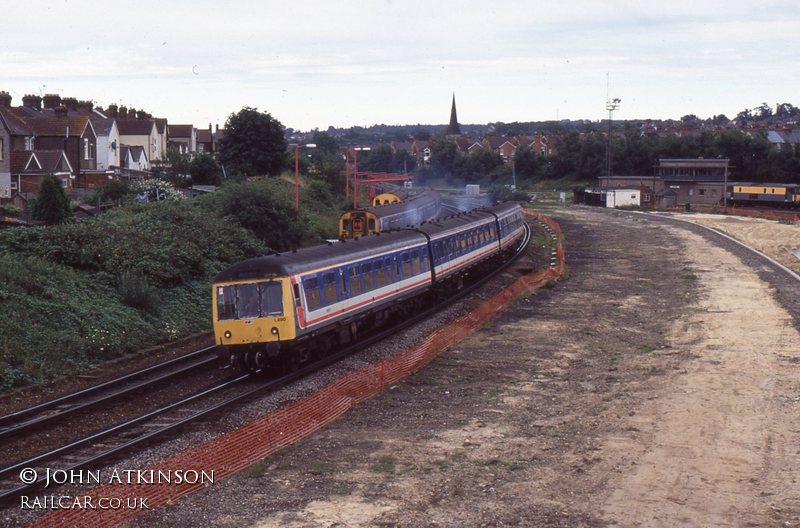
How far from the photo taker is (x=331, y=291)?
943 inches

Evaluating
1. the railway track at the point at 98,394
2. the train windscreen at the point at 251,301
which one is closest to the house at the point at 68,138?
the railway track at the point at 98,394

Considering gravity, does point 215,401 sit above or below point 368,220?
below

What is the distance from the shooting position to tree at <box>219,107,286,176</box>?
66375mm

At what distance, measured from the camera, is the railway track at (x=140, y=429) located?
592 inches

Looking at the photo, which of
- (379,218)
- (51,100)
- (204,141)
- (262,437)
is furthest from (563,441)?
(204,141)

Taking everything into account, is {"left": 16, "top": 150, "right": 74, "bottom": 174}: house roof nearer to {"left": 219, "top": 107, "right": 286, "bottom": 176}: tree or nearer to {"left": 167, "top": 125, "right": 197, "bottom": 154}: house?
{"left": 219, "top": 107, "right": 286, "bottom": 176}: tree

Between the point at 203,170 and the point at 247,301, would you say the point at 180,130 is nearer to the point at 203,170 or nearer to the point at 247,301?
the point at 203,170

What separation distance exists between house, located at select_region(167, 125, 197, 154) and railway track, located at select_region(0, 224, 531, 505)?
87253 mm

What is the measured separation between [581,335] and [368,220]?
12954mm

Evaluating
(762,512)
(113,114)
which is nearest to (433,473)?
(762,512)

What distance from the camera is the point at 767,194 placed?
100688 millimetres

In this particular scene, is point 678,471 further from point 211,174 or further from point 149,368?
point 211,174

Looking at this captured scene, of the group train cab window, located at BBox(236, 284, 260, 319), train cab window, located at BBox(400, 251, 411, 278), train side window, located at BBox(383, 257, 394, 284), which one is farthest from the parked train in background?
train cab window, located at BBox(236, 284, 260, 319)

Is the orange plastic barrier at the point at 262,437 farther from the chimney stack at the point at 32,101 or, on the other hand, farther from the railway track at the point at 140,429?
the chimney stack at the point at 32,101
